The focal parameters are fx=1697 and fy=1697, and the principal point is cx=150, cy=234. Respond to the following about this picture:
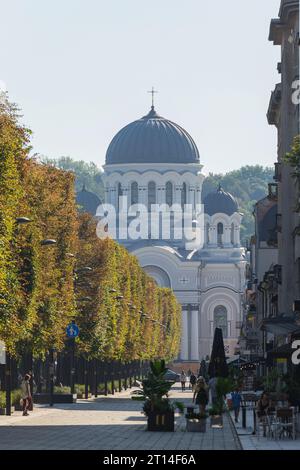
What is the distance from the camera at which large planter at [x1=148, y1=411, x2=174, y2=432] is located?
166 feet

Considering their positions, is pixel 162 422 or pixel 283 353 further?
pixel 283 353

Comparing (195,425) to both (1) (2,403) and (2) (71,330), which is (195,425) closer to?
(1) (2,403)

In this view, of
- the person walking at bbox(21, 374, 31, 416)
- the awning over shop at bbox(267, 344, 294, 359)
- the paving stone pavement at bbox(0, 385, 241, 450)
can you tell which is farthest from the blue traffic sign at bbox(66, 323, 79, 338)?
the awning over shop at bbox(267, 344, 294, 359)

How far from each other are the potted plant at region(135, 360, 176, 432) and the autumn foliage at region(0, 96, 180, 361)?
18.9 ft

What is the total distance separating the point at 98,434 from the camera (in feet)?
155

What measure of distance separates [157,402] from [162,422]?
615mm

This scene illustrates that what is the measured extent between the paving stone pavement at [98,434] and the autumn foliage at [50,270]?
11.2ft

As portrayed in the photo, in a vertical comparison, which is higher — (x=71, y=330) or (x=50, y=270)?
(x=50, y=270)

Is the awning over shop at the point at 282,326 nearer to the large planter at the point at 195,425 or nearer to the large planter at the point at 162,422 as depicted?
the large planter at the point at 195,425

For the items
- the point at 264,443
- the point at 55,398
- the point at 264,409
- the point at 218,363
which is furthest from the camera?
the point at 55,398

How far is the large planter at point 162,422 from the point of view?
166ft

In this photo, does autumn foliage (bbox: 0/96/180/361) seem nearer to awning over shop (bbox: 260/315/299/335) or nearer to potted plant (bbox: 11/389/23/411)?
potted plant (bbox: 11/389/23/411)

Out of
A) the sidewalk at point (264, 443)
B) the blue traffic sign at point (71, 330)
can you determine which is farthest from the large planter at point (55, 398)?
the sidewalk at point (264, 443)

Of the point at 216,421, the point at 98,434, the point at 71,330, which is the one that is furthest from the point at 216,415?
the point at 71,330
